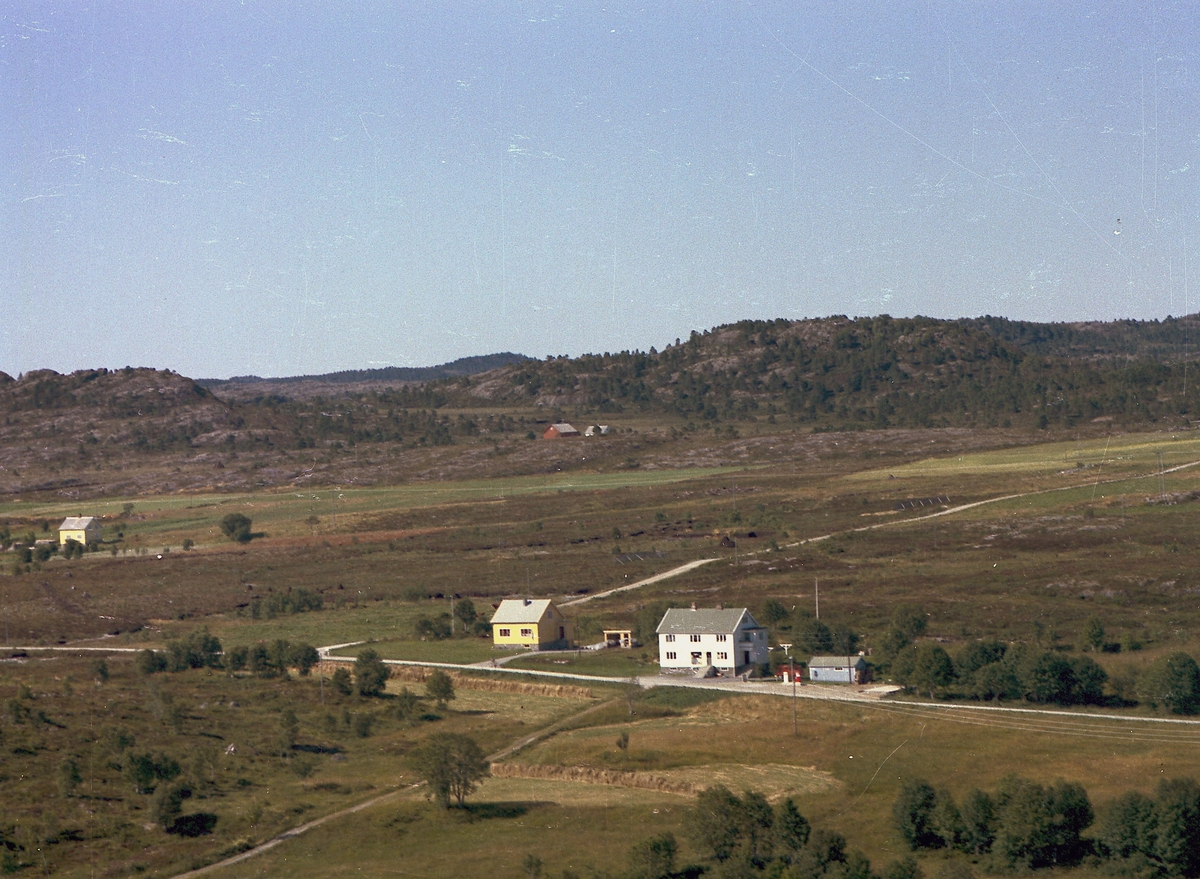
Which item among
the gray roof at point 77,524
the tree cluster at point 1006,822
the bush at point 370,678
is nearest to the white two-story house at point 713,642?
the bush at point 370,678

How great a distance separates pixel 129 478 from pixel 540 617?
12649 centimetres

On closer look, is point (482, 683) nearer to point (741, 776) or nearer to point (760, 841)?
point (741, 776)

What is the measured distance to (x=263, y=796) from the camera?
51.6 meters

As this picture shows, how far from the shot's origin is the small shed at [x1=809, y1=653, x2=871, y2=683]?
67.2 m

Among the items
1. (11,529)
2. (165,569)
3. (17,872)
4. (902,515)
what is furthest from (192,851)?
(11,529)

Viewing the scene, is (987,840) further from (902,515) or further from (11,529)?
(11,529)

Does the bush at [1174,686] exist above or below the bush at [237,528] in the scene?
below

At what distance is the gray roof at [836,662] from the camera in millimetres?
67500

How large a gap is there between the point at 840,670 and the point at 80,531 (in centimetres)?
9090

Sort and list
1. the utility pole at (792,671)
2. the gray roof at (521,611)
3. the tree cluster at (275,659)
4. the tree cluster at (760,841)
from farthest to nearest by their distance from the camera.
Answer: the gray roof at (521,611) < the tree cluster at (275,659) < the utility pole at (792,671) < the tree cluster at (760,841)

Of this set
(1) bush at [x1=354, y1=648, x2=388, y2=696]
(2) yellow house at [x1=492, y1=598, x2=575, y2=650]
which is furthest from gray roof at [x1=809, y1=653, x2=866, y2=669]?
(1) bush at [x1=354, y1=648, x2=388, y2=696]

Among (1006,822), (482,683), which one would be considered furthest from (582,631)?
(1006,822)

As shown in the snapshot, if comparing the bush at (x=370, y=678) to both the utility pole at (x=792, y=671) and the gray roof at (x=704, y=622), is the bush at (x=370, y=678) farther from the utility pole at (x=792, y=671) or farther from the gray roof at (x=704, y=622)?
the utility pole at (x=792, y=671)

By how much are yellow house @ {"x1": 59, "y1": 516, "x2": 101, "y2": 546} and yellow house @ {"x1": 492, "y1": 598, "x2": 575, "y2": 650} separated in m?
65.4
